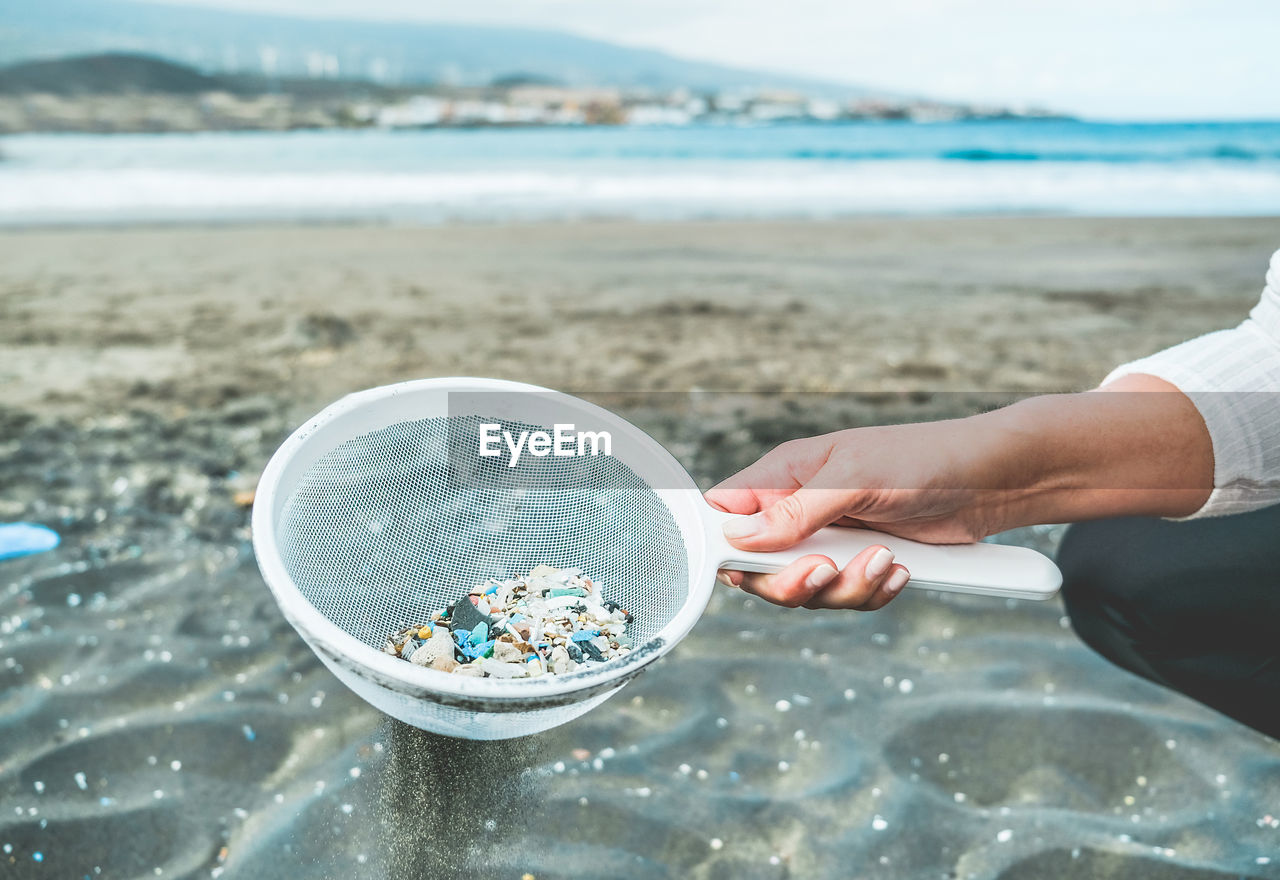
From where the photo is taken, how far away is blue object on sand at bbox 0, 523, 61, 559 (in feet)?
7.82

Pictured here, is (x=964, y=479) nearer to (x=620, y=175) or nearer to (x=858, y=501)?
(x=858, y=501)

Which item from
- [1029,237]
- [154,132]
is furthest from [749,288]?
[154,132]

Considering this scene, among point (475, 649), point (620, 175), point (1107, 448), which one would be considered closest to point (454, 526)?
point (475, 649)

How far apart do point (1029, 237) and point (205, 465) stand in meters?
6.57

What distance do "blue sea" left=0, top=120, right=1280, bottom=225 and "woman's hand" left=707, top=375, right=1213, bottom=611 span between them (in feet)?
23.3

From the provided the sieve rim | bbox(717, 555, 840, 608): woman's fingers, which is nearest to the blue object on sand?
the sieve rim

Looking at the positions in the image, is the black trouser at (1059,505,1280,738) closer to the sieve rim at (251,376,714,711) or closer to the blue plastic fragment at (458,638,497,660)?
the sieve rim at (251,376,714,711)

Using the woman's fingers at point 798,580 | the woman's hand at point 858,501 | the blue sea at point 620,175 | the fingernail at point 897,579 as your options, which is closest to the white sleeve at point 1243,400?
the woman's hand at point 858,501

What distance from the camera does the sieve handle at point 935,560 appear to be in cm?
125

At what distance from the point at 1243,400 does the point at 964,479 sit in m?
0.47

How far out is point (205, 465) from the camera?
293cm

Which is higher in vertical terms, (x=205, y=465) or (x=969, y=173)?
(x=969, y=173)

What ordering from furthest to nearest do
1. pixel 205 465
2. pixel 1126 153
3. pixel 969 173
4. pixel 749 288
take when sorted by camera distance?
pixel 1126 153
pixel 969 173
pixel 749 288
pixel 205 465

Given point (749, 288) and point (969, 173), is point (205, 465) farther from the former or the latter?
point (969, 173)
